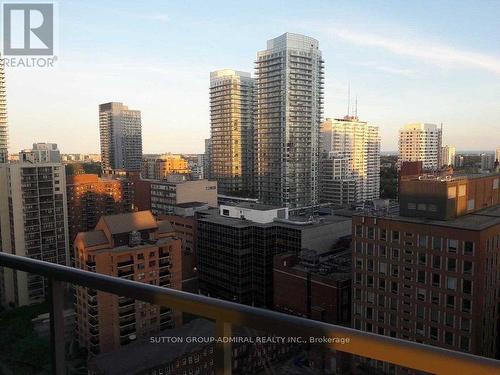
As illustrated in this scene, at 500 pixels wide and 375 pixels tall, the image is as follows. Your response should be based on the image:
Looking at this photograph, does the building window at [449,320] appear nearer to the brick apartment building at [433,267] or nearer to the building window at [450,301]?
Result: the brick apartment building at [433,267]

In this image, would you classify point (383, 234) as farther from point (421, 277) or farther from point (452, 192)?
point (452, 192)

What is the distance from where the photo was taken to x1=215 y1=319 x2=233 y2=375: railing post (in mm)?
748

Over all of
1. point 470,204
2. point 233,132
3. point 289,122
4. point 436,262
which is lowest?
point 436,262

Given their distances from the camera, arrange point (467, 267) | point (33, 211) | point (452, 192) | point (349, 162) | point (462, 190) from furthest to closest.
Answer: point (349, 162), point (33, 211), point (462, 190), point (452, 192), point (467, 267)

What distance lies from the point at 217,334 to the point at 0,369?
2.67 feet

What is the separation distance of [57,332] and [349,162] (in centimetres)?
3754

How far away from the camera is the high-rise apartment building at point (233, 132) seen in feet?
117

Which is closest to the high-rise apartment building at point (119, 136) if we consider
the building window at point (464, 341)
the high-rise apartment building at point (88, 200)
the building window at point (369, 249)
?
the high-rise apartment building at point (88, 200)

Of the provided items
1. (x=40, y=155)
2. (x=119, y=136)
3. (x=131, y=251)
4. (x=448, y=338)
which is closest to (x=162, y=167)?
(x=40, y=155)

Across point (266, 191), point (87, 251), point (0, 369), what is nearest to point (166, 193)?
point (266, 191)

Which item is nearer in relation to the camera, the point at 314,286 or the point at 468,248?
the point at 468,248

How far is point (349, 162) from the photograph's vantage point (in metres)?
37.3

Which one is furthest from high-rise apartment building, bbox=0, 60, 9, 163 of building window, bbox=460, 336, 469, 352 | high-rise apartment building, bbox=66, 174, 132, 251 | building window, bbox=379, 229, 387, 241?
building window, bbox=460, 336, 469, 352

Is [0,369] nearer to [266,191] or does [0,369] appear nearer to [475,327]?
[475,327]
